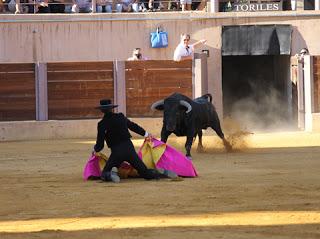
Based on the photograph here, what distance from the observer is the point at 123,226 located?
23.6ft

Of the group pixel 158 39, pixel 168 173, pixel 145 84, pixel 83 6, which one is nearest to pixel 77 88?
pixel 145 84

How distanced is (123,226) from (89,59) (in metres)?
14.2

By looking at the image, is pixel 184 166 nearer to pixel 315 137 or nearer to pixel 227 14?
pixel 315 137

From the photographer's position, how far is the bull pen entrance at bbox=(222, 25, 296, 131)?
2102 centimetres

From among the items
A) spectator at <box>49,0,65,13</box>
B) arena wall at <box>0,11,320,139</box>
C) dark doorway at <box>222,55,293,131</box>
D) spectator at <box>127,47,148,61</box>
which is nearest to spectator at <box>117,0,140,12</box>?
arena wall at <box>0,11,320,139</box>

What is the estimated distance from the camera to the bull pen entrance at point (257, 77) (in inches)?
827

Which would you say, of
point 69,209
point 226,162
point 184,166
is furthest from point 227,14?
point 69,209

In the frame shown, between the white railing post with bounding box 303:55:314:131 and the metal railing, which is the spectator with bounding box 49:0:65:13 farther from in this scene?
the white railing post with bounding box 303:55:314:131

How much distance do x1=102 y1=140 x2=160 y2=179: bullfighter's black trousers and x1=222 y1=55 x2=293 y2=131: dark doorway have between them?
10.4 meters

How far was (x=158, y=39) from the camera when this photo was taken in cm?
2080

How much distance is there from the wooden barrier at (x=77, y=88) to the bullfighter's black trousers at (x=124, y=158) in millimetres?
9187

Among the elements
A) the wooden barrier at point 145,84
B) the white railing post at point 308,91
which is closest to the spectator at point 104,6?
the wooden barrier at point 145,84

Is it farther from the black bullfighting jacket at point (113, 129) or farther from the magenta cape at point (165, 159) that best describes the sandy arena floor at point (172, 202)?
the black bullfighting jacket at point (113, 129)

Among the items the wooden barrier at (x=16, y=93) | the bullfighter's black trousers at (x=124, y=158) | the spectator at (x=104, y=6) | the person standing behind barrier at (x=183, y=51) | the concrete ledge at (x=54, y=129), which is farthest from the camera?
the spectator at (x=104, y=6)
